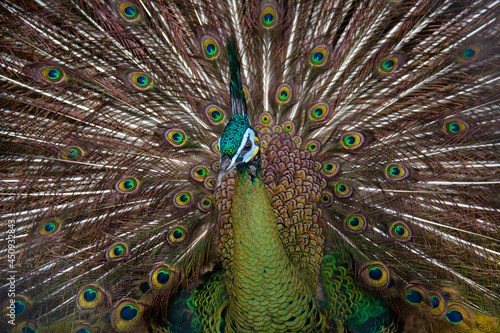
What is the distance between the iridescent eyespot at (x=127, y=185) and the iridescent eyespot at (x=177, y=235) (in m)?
0.29

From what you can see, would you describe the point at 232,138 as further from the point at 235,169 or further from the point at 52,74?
the point at 52,74

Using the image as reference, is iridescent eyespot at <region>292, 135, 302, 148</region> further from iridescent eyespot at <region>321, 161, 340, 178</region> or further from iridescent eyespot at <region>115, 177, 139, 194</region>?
iridescent eyespot at <region>115, 177, 139, 194</region>

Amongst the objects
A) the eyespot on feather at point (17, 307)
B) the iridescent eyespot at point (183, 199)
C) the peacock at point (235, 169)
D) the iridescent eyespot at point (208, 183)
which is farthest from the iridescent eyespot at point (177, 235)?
the eyespot on feather at point (17, 307)

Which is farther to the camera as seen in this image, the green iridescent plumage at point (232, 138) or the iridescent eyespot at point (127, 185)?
the iridescent eyespot at point (127, 185)

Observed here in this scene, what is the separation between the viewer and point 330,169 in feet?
6.04

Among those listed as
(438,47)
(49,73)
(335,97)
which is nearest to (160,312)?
(49,73)

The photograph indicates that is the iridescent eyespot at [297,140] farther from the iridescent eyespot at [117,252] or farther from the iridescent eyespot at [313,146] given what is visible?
the iridescent eyespot at [117,252]

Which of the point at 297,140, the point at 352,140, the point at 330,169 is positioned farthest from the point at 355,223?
the point at 297,140

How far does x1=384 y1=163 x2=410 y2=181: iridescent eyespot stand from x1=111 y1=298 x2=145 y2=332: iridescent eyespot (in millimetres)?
1395

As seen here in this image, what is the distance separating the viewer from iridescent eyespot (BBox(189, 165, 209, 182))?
185cm

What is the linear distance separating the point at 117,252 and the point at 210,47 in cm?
115

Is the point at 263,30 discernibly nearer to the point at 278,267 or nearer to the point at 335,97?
the point at 335,97

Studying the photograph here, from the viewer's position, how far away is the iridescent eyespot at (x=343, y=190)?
180cm

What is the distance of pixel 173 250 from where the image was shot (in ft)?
5.89
